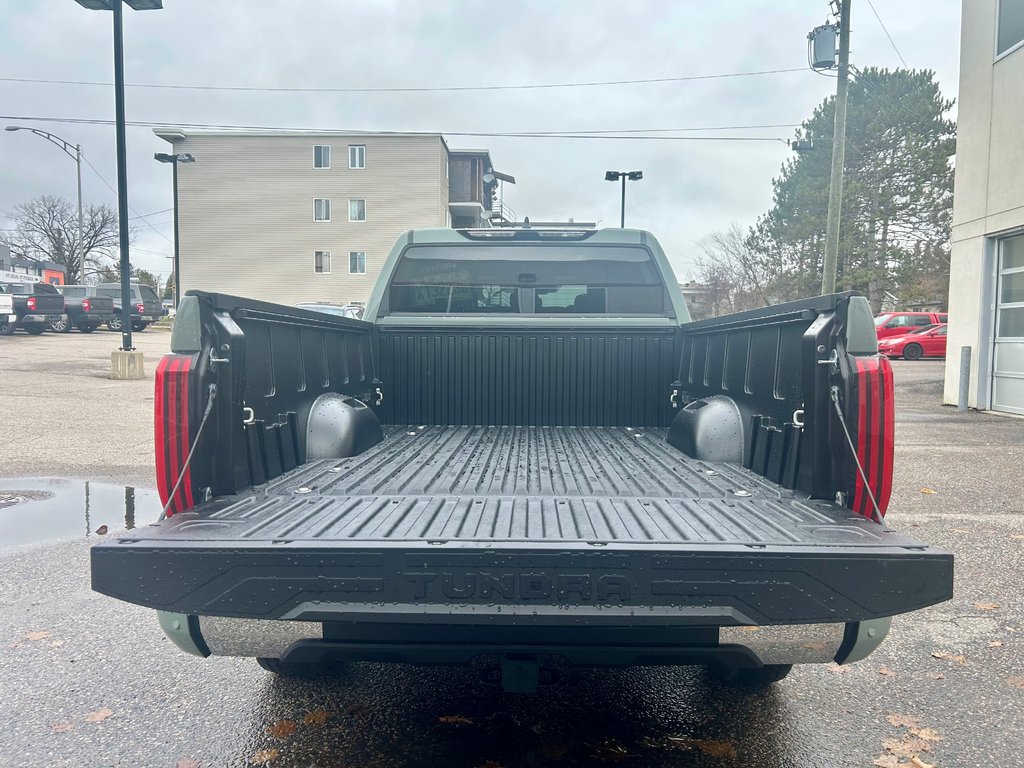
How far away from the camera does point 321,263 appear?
42875mm

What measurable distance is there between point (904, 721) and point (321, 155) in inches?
1718

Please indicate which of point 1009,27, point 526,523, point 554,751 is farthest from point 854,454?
point 1009,27

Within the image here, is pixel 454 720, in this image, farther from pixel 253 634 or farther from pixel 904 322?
pixel 904 322

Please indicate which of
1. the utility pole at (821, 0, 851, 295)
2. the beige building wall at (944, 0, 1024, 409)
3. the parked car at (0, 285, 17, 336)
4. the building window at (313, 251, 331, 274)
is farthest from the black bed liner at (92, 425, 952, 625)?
the building window at (313, 251, 331, 274)

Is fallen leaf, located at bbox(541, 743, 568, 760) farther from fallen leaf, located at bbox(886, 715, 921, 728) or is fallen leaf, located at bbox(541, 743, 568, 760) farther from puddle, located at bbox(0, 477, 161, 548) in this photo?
puddle, located at bbox(0, 477, 161, 548)

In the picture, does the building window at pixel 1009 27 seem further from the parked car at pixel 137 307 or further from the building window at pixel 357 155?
the building window at pixel 357 155

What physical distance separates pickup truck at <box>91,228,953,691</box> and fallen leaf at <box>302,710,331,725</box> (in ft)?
0.75

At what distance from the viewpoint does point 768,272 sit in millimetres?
43625

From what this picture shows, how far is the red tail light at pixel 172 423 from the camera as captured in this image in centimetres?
244

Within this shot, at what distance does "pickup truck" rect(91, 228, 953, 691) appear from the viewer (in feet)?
6.69

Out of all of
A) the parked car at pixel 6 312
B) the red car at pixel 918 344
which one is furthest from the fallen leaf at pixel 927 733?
the parked car at pixel 6 312

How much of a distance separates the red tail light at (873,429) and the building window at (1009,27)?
498 inches

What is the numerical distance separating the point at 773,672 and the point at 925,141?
41.7 metres

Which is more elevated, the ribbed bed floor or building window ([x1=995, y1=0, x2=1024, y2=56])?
building window ([x1=995, y1=0, x2=1024, y2=56])
